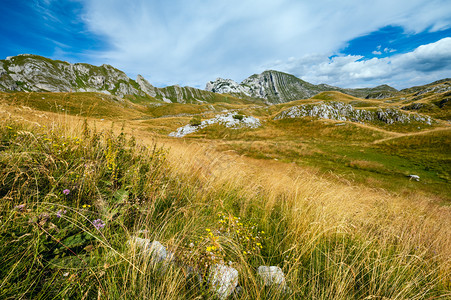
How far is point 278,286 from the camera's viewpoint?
187 centimetres

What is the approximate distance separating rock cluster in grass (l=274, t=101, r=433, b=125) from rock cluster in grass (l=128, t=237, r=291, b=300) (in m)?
50.3

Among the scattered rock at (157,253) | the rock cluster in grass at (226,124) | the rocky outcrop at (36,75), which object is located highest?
the rocky outcrop at (36,75)

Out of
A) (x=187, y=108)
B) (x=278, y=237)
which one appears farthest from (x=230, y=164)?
(x=187, y=108)

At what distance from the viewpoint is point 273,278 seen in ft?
6.41

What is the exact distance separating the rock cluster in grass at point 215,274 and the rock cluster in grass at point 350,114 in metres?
50.3

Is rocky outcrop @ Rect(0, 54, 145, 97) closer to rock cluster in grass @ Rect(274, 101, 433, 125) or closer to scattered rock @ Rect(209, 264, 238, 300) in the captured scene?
rock cluster in grass @ Rect(274, 101, 433, 125)

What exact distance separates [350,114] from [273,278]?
60.8 m

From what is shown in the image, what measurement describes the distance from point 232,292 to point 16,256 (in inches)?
76.7

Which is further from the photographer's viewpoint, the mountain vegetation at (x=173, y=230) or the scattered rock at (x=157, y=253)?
the scattered rock at (x=157, y=253)

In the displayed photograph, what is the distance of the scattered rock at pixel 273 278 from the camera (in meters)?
1.85

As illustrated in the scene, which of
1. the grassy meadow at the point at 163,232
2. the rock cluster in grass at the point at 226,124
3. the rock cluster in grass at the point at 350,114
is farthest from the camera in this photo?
the rock cluster in grass at the point at 350,114

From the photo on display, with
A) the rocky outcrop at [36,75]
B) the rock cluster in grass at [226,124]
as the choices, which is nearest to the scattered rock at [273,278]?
the rock cluster in grass at [226,124]

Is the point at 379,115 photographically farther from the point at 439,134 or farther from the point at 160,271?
the point at 160,271

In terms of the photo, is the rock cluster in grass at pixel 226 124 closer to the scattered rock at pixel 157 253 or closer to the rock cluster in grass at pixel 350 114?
the rock cluster in grass at pixel 350 114
